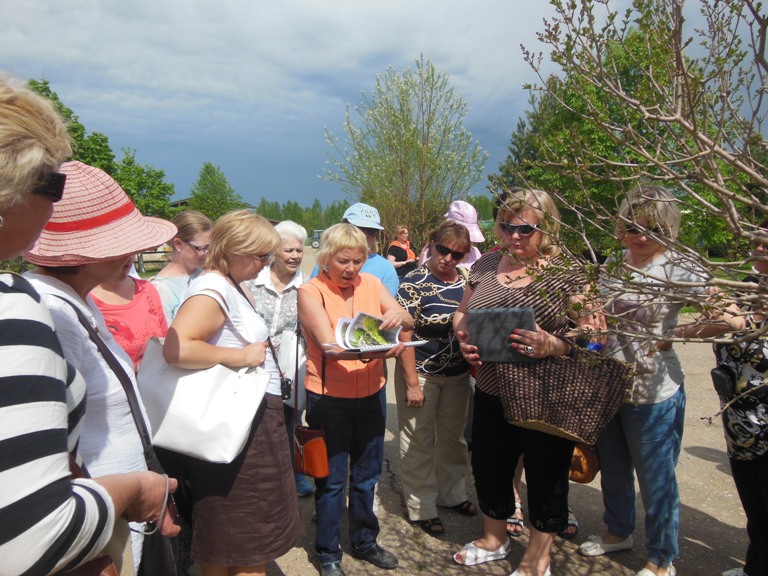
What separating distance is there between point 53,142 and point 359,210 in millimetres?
3667

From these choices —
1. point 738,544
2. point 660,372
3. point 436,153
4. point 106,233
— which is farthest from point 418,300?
point 436,153

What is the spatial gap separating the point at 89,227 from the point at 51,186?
53 centimetres

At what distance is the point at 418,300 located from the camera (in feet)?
11.4

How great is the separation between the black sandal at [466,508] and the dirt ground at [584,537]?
40 millimetres

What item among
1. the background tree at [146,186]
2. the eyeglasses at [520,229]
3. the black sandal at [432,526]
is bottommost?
the black sandal at [432,526]

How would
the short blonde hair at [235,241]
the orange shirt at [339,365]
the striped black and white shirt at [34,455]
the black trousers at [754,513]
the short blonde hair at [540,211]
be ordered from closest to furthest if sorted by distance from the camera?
the striped black and white shirt at [34,455] < the short blonde hair at [540,211] < the short blonde hair at [235,241] < the black trousers at [754,513] < the orange shirt at [339,365]

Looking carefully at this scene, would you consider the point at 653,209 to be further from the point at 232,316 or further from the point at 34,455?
the point at 34,455

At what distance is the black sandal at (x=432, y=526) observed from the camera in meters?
3.42

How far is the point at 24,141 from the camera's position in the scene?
1.04 metres

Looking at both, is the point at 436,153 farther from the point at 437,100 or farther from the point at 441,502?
the point at 441,502

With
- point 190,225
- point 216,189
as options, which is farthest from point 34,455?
point 216,189

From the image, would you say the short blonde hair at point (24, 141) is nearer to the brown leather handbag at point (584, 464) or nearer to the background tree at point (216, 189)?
the brown leather handbag at point (584, 464)

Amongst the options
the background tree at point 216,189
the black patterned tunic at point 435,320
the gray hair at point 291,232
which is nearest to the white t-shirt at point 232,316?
the black patterned tunic at point 435,320

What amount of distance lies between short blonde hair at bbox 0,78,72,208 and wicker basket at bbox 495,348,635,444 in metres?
2.08
